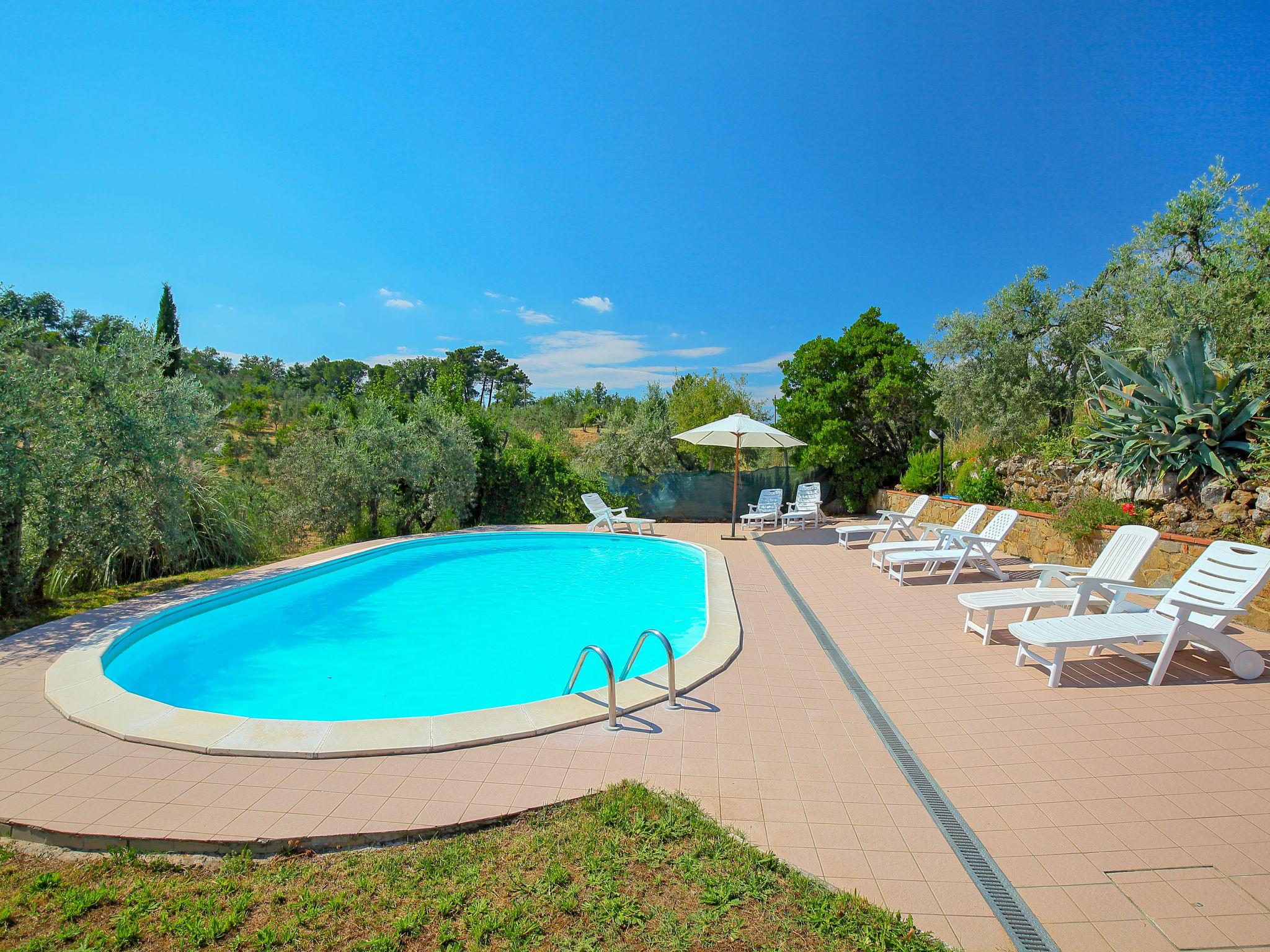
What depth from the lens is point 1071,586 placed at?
5.99 metres

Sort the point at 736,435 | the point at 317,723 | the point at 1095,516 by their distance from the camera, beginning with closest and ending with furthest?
the point at 317,723, the point at 1095,516, the point at 736,435

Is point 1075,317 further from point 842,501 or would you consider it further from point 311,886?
point 311,886

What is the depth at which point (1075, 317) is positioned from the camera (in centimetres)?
1104

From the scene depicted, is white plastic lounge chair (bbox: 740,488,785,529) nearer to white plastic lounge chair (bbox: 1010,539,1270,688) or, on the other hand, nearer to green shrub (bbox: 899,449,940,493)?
green shrub (bbox: 899,449,940,493)

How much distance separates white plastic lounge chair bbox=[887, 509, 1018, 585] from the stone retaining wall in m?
0.66

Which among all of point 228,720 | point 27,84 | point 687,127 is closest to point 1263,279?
point 687,127

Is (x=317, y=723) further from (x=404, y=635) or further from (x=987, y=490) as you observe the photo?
(x=987, y=490)

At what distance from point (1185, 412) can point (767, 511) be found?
27.4ft

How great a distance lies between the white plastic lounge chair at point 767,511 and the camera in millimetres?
13727

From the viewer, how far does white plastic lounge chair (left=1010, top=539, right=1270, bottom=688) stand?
4234 millimetres

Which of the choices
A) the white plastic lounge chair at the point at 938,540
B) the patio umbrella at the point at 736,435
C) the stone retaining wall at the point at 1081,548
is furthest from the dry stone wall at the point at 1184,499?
the patio umbrella at the point at 736,435

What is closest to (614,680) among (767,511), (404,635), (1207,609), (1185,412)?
(404,635)

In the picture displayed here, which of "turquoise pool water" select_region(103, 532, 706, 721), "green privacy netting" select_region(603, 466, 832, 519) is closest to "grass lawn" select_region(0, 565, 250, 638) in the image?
"turquoise pool water" select_region(103, 532, 706, 721)

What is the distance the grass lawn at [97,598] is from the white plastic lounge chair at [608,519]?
668cm
